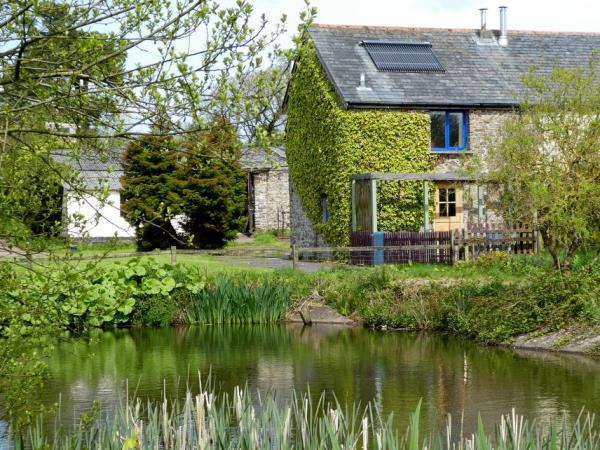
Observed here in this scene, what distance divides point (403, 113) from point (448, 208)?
318 cm

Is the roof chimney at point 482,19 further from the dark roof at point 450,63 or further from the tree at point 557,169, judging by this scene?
the tree at point 557,169

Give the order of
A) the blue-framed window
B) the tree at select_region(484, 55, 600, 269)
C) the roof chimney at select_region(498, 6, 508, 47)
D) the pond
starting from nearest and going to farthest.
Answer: the pond < the tree at select_region(484, 55, 600, 269) < the blue-framed window < the roof chimney at select_region(498, 6, 508, 47)

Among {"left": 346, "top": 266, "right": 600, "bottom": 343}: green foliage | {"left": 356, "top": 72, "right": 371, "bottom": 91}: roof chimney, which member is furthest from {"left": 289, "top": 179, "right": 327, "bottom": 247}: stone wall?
{"left": 346, "top": 266, "right": 600, "bottom": 343}: green foliage

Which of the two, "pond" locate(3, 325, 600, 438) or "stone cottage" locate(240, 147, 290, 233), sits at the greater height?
"stone cottage" locate(240, 147, 290, 233)

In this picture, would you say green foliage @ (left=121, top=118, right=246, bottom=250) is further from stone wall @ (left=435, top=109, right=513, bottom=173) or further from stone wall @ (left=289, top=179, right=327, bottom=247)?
stone wall @ (left=435, top=109, right=513, bottom=173)

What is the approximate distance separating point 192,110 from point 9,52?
4.27 ft

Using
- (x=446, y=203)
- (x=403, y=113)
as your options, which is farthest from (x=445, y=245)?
(x=403, y=113)

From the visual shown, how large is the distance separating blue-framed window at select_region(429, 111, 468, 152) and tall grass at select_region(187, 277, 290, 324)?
1112cm

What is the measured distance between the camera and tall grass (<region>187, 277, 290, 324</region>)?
21000mm

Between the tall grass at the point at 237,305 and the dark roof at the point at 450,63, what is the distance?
31.2 feet

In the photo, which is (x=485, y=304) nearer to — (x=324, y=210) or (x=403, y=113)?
(x=403, y=113)

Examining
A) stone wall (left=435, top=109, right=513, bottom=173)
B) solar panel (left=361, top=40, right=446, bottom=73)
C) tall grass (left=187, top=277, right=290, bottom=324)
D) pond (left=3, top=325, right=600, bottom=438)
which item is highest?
solar panel (left=361, top=40, right=446, bottom=73)

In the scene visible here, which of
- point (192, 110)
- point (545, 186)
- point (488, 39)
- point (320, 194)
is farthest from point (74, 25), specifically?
point (488, 39)

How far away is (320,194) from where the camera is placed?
106 ft
